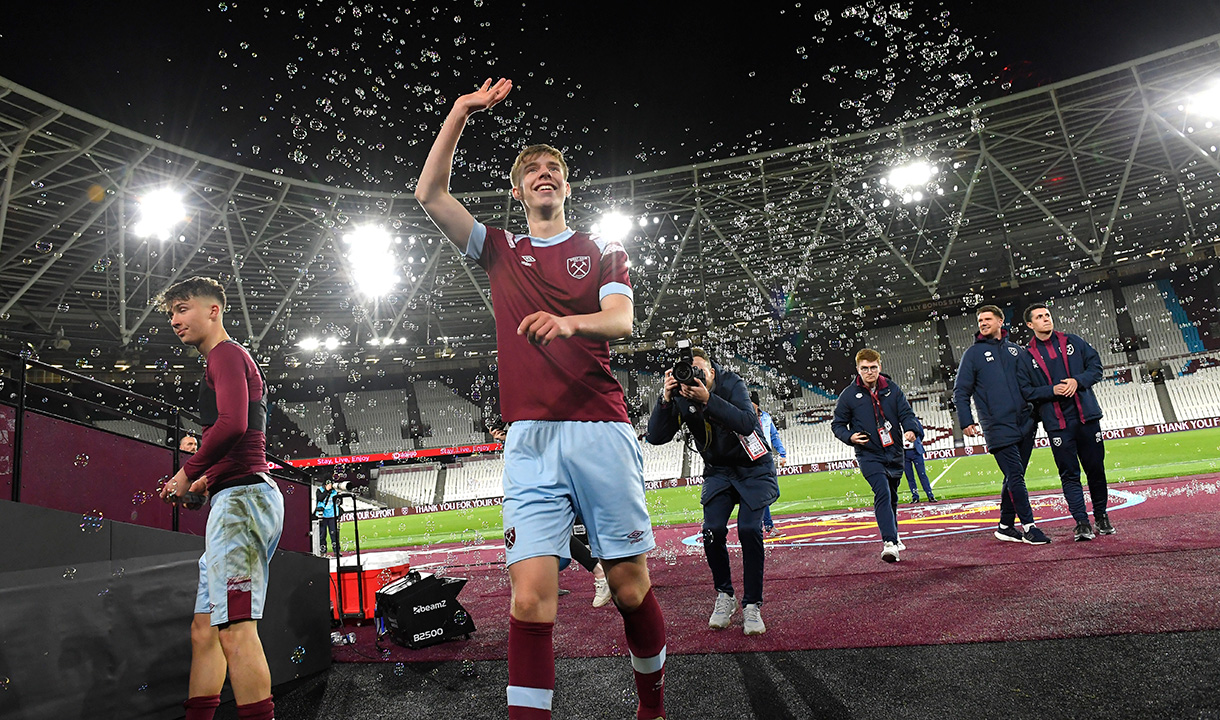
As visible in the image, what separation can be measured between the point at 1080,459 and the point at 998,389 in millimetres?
1037

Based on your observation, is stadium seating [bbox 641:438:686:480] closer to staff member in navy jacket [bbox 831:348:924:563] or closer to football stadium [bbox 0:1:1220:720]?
football stadium [bbox 0:1:1220:720]

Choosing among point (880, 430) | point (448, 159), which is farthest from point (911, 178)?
point (448, 159)

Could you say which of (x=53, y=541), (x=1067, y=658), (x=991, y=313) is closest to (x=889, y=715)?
(x=1067, y=658)

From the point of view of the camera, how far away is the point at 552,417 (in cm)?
243

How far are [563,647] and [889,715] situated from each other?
96.9 inches

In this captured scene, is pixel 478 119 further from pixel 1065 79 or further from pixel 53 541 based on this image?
pixel 1065 79

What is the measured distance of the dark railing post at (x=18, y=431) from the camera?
3.57 metres

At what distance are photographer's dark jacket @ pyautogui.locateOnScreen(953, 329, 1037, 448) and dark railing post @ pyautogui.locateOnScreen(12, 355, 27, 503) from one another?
7.63 meters

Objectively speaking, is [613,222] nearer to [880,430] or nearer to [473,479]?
[473,479]

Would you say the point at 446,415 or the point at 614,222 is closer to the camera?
the point at 614,222

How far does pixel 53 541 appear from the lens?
3.24 metres

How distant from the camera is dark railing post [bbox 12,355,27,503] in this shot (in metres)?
3.57

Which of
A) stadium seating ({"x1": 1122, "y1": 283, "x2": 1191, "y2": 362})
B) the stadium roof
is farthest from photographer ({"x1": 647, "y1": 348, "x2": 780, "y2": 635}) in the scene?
stadium seating ({"x1": 1122, "y1": 283, "x2": 1191, "y2": 362})

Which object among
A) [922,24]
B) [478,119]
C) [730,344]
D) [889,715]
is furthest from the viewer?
[730,344]
